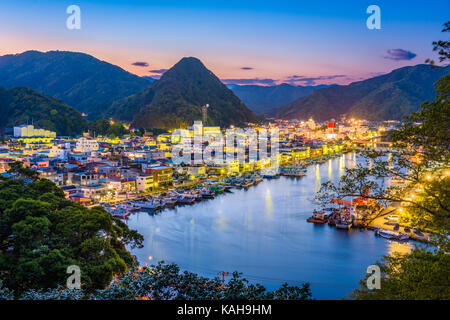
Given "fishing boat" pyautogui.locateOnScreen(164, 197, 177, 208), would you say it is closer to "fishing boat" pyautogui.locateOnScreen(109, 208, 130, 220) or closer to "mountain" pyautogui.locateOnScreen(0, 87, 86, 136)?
"fishing boat" pyautogui.locateOnScreen(109, 208, 130, 220)

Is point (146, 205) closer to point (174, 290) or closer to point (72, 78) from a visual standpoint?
point (174, 290)

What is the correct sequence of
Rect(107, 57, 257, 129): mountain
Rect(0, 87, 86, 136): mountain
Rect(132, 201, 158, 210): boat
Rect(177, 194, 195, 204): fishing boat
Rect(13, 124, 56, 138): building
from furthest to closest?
Rect(107, 57, 257, 129): mountain → Rect(0, 87, 86, 136): mountain → Rect(13, 124, 56, 138): building → Rect(177, 194, 195, 204): fishing boat → Rect(132, 201, 158, 210): boat

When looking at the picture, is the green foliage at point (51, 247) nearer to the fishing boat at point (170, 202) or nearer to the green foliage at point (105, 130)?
the fishing boat at point (170, 202)

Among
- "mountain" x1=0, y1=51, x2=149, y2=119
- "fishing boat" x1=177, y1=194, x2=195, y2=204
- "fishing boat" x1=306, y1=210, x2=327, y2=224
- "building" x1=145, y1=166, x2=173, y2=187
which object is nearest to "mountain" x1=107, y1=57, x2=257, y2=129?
"mountain" x1=0, y1=51, x2=149, y2=119

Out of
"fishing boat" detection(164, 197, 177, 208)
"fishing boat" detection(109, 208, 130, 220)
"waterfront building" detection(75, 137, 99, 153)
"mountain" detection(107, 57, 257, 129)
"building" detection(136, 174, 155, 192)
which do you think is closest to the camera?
"fishing boat" detection(109, 208, 130, 220)

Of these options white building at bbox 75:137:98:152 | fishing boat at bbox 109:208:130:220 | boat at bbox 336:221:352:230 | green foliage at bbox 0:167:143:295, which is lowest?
boat at bbox 336:221:352:230

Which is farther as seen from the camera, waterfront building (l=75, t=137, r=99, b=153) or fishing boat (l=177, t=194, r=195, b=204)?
waterfront building (l=75, t=137, r=99, b=153)
